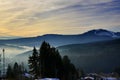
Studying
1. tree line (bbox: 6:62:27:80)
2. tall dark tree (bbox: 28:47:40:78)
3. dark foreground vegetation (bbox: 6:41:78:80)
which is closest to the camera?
dark foreground vegetation (bbox: 6:41:78:80)

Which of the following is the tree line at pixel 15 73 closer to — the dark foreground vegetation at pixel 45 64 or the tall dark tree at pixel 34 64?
the dark foreground vegetation at pixel 45 64

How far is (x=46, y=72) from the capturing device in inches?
4107

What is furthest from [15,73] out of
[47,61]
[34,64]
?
[47,61]

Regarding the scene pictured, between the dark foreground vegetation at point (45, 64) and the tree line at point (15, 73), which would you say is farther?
the tree line at point (15, 73)

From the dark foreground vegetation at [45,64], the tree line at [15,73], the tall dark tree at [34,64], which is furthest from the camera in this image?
the tall dark tree at [34,64]

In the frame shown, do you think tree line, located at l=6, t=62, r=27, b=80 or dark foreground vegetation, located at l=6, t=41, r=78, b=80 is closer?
dark foreground vegetation, located at l=6, t=41, r=78, b=80

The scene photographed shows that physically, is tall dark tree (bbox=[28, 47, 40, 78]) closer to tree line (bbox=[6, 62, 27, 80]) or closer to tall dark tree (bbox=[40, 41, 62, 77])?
tree line (bbox=[6, 62, 27, 80])

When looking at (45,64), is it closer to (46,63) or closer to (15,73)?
(46,63)

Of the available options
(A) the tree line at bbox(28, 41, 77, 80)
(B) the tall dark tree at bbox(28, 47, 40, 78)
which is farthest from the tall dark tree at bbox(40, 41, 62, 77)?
(B) the tall dark tree at bbox(28, 47, 40, 78)

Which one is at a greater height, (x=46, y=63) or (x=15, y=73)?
(x=46, y=63)

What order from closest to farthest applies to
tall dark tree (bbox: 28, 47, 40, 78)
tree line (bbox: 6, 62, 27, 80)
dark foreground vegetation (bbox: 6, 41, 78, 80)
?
dark foreground vegetation (bbox: 6, 41, 78, 80) < tree line (bbox: 6, 62, 27, 80) < tall dark tree (bbox: 28, 47, 40, 78)

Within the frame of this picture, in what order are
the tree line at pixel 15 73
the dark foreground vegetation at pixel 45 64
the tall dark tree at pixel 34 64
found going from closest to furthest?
1. the dark foreground vegetation at pixel 45 64
2. the tree line at pixel 15 73
3. the tall dark tree at pixel 34 64

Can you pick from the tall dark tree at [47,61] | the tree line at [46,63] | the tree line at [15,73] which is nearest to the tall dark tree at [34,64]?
the tree line at [46,63]

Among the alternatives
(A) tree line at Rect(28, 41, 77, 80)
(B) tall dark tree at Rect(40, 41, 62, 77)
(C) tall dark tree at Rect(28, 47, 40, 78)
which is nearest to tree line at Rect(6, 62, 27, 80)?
(C) tall dark tree at Rect(28, 47, 40, 78)
